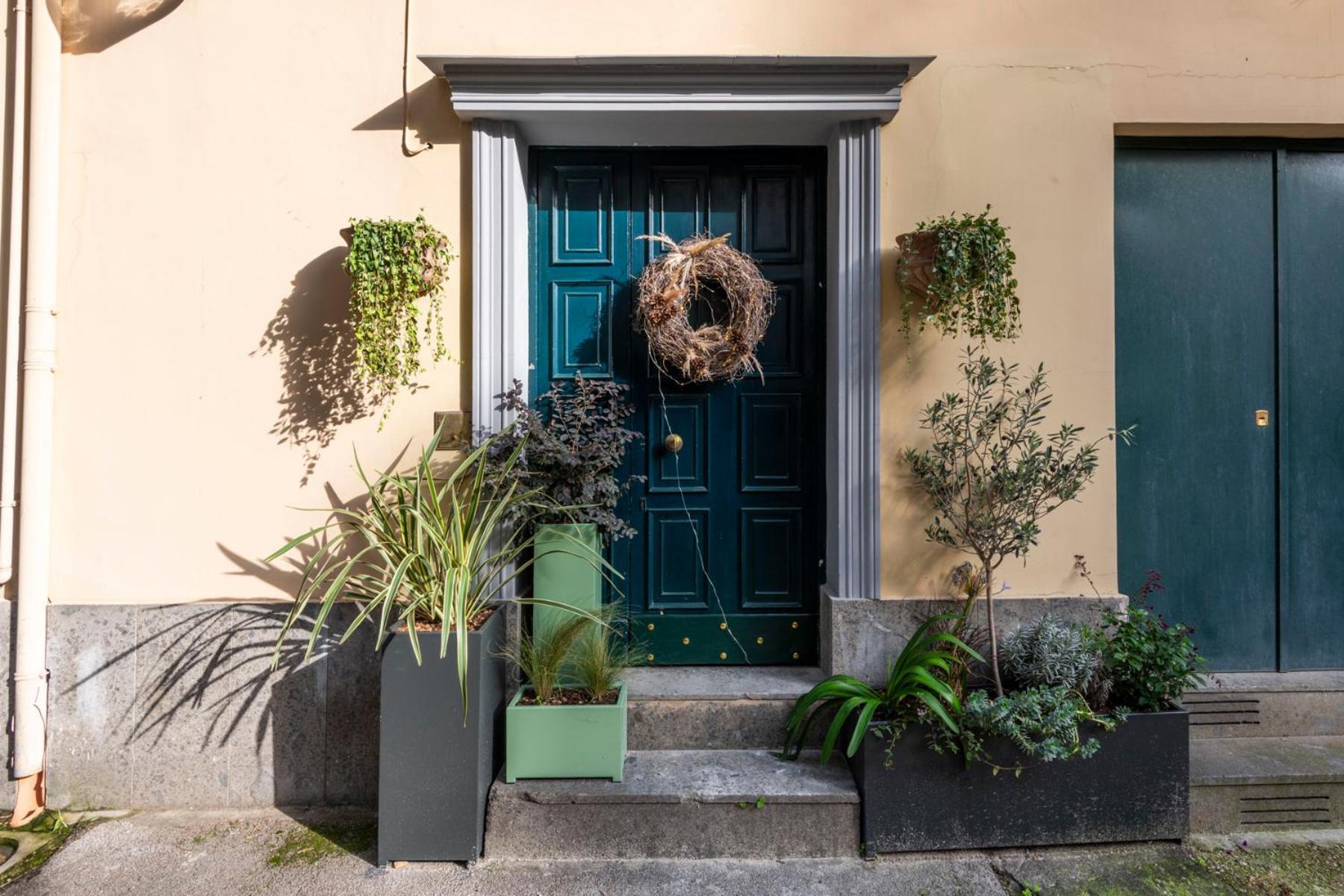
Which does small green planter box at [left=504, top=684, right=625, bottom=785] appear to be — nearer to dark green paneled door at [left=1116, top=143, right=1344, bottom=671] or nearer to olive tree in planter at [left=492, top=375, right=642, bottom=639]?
olive tree in planter at [left=492, top=375, right=642, bottom=639]

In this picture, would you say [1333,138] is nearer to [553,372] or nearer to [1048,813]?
[1048,813]

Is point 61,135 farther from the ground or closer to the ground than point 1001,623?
farther from the ground

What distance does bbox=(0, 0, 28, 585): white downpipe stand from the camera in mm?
3174

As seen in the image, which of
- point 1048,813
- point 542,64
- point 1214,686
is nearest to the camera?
point 1048,813

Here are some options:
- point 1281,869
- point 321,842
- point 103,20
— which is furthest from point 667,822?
point 103,20

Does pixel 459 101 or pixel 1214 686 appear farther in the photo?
pixel 1214 686

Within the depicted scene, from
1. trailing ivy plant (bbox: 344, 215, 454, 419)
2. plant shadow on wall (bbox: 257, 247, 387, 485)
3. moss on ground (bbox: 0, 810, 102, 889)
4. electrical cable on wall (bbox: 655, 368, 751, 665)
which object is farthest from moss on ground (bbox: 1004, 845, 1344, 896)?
moss on ground (bbox: 0, 810, 102, 889)

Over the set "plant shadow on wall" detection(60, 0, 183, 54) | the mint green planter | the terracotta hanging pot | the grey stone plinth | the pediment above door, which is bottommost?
the grey stone plinth

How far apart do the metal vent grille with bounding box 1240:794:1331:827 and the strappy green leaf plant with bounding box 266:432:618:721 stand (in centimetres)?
277

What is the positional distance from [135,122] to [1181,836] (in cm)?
516

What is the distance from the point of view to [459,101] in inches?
125

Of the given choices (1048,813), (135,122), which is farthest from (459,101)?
(1048,813)

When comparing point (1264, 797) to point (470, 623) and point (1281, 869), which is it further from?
point (470, 623)

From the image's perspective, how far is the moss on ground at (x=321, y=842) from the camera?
9.38 ft
